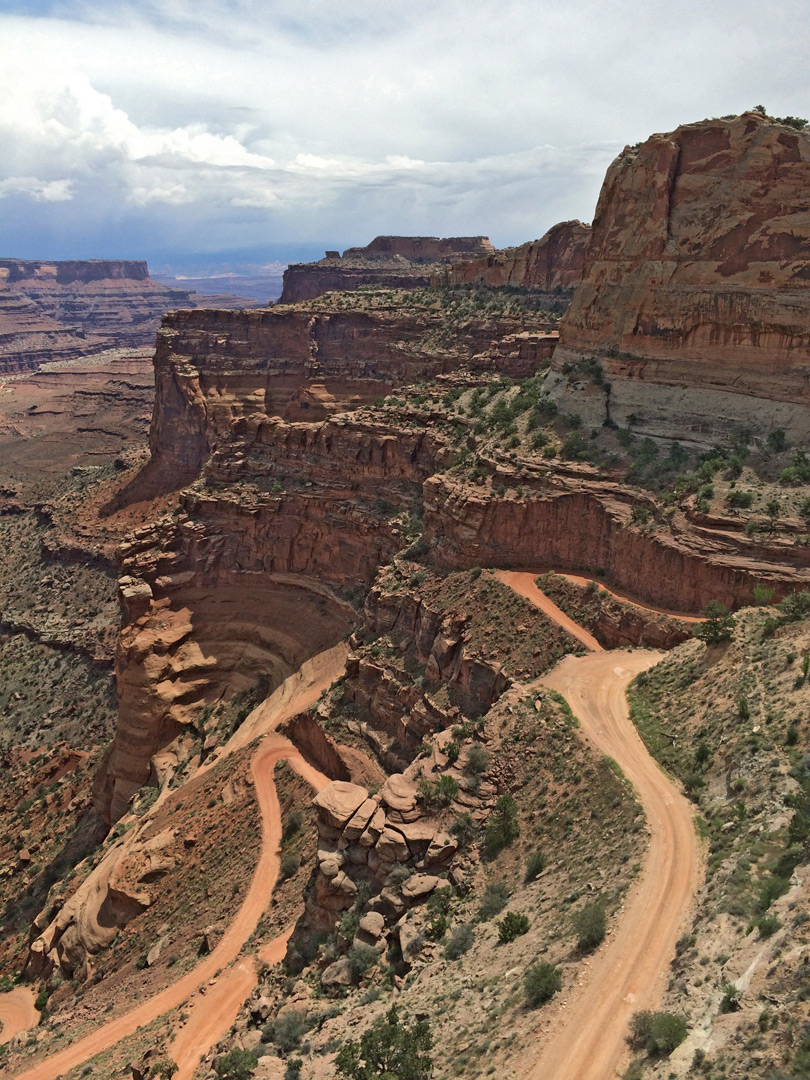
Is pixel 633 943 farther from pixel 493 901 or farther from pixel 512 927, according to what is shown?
pixel 493 901

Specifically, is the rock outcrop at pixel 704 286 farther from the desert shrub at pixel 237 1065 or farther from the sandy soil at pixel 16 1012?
the sandy soil at pixel 16 1012

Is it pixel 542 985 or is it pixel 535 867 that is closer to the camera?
pixel 542 985

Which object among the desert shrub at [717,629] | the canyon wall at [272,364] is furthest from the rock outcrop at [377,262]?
the desert shrub at [717,629]

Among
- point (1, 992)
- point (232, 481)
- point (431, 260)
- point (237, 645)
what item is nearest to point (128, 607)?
point (237, 645)

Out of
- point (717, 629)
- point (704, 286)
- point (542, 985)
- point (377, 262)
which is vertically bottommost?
point (542, 985)

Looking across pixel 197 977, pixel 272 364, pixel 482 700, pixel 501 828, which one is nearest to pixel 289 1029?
pixel 501 828

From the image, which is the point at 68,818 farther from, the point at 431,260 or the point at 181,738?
the point at 431,260
